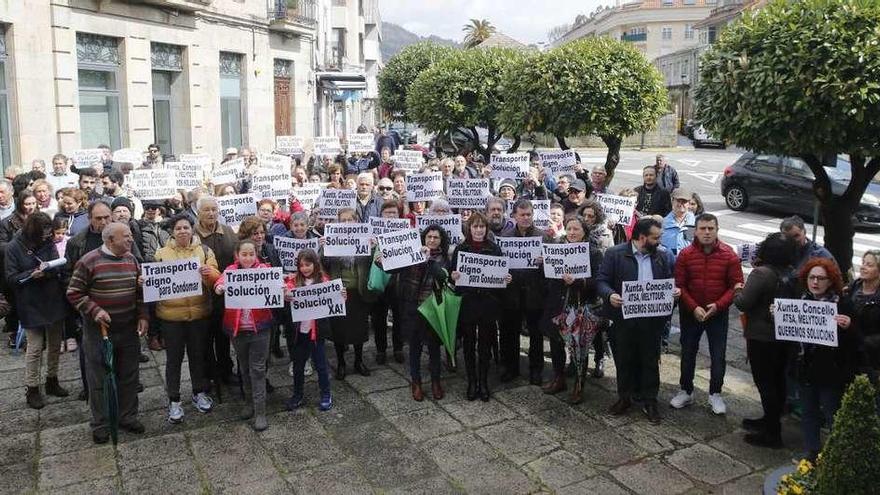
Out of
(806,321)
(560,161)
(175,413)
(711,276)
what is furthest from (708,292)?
(560,161)

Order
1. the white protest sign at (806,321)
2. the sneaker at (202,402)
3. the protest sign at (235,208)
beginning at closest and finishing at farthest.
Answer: the white protest sign at (806,321) < the sneaker at (202,402) < the protest sign at (235,208)

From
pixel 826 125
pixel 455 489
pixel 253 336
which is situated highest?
pixel 826 125

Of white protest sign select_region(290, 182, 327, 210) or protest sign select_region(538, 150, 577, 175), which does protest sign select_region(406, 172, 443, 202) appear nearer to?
white protest sign select_region(290, 182, 327, 210)

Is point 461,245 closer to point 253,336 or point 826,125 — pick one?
point 253,336

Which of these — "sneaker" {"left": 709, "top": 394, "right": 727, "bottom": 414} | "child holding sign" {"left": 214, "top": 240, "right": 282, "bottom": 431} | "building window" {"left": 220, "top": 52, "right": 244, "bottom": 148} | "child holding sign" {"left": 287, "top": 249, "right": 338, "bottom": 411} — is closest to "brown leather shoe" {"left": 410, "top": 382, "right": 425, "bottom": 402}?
"child holding sign" {"left": 287, "top": 249, "right": 338, "bottom": 411}

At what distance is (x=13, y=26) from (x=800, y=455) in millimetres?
15062

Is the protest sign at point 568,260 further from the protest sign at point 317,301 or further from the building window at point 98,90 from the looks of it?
the building window at point 98,90

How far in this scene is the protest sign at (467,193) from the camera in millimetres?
10656

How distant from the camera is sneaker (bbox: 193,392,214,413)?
6.99 meters

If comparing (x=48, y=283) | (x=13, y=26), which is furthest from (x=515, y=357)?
(x=13, y=26)

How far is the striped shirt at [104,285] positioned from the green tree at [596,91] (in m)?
8.04

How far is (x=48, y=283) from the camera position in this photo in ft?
22.9

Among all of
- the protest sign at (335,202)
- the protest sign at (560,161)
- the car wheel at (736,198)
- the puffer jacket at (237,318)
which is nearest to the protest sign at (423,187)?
the protest sign at (335,202)

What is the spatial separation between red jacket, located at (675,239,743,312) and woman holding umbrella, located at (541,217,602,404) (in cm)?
83
